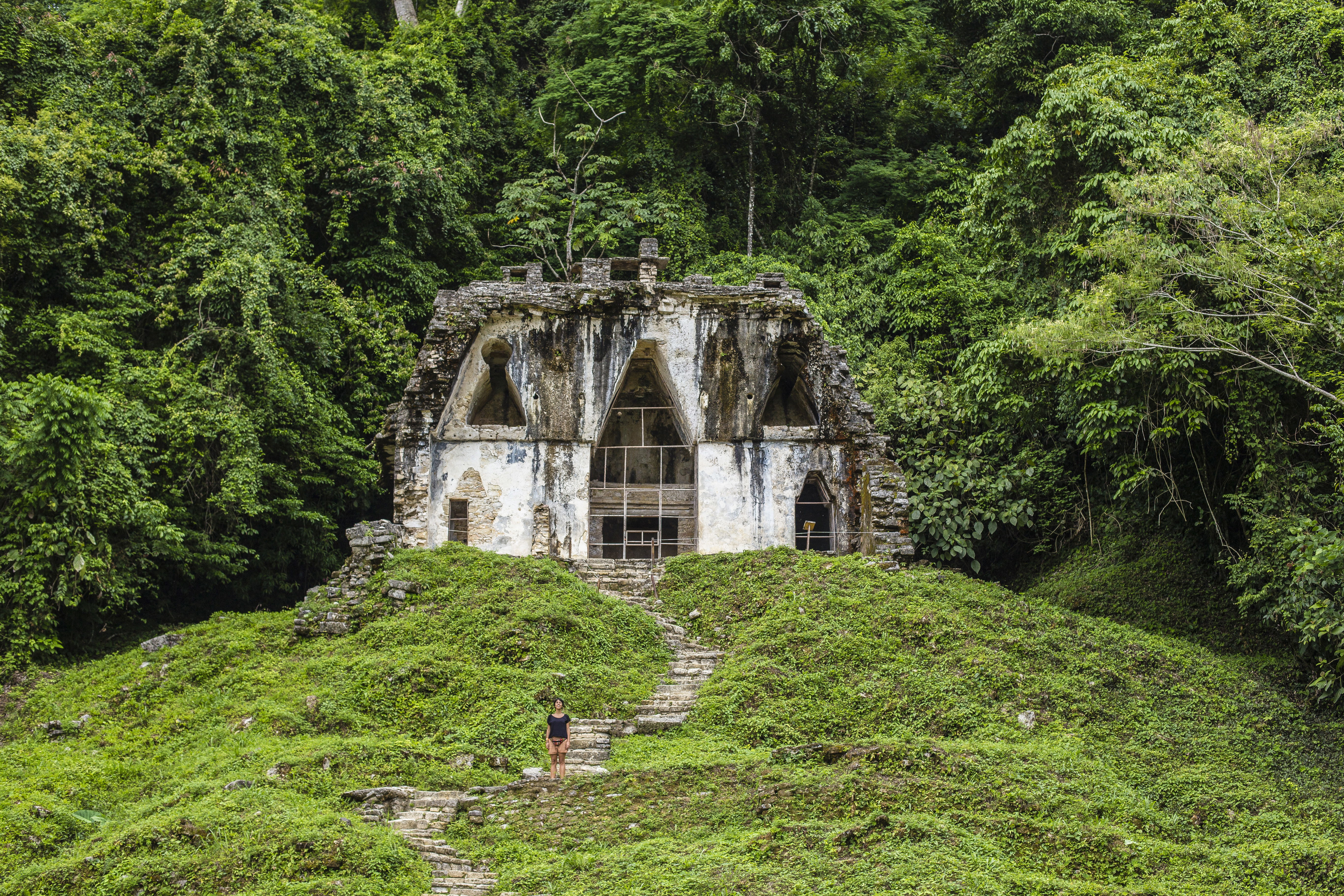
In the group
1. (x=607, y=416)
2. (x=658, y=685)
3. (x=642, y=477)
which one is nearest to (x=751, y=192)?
(x=642, y=477)

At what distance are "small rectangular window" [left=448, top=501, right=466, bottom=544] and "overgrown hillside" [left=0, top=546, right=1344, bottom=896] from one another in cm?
220

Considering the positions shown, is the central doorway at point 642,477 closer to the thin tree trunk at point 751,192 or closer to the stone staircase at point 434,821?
the thin tree trunk at point 751,192

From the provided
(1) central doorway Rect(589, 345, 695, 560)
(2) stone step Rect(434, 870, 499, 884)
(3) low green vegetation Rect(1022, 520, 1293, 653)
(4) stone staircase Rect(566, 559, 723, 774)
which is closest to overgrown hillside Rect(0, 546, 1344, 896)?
(2) stone step Rect(434, 870, 499, 884)

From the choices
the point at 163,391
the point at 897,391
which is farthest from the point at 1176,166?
the point at 163,391

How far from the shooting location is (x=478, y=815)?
12609 millimetres

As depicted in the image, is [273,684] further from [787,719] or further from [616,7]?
[616,7]

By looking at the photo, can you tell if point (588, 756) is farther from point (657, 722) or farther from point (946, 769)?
point (946, 769)

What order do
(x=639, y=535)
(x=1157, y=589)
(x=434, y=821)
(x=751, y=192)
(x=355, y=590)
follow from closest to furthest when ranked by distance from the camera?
(x=434, y=821) < (x=355, y=590) < (x=1157, y=589) < (x=639, y=535) < (x=751, y=192)

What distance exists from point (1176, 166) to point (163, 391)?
17290 millimetres

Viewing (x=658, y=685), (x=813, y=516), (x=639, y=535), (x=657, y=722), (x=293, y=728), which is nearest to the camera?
(x=293, y=728)

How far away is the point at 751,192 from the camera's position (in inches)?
1192

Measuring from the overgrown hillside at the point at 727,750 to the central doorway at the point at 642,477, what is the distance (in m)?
3.68

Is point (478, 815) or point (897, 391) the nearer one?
point (478, 815)

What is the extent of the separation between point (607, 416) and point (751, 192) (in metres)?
9.94
